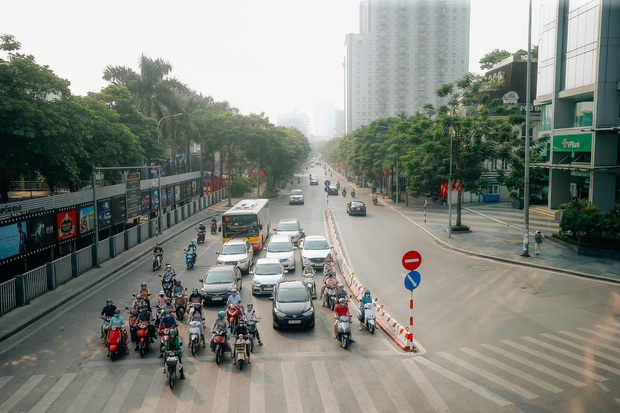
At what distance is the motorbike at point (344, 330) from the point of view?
Answer: 15797 millimetres

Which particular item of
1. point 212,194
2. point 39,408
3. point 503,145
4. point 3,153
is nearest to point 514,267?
point 503,145

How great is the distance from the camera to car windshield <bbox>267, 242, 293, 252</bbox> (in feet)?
91.5

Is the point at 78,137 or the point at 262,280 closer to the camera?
the point at 262,280

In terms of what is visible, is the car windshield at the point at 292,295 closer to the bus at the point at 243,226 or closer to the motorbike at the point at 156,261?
the motorbike at the point at 156,261

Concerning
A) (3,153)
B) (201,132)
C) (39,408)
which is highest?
(201,132)

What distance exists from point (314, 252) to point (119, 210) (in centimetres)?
1403

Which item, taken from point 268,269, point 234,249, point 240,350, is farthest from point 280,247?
point 240,350

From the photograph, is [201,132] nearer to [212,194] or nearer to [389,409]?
[212,194]

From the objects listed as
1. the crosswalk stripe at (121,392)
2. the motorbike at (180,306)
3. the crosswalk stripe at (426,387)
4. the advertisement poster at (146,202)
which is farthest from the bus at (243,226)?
the crosswalk stripe at (426,387)

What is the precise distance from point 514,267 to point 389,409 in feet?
62.0

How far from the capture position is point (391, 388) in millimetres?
12773

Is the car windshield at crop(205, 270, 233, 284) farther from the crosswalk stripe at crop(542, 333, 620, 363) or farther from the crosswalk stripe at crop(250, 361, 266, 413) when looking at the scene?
the crosswalk stripe at crop(542, 333, 620, 363)

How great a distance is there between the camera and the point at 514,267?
2805 centimetres

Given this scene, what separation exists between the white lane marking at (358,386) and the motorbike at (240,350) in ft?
8.80
